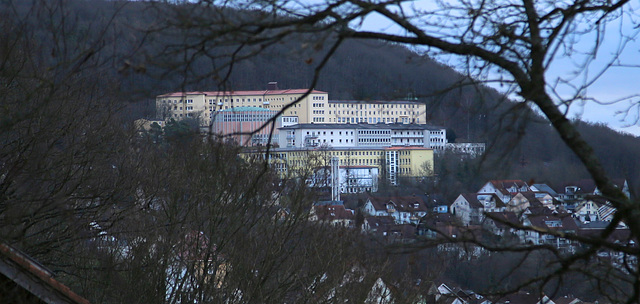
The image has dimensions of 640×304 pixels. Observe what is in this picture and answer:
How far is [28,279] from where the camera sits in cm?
505

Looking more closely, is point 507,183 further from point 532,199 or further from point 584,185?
point 584,185

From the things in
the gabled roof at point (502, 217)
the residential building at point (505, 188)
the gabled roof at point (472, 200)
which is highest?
the residential building at point (505, 188)

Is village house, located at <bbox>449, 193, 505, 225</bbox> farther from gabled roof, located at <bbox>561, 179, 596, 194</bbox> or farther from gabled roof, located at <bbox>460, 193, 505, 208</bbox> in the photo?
gabled roof, located at <bbox>561, 179, 596, 194</bbox>

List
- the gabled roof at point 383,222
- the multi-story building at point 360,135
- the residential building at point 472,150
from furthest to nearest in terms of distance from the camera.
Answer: the multi-story building at point 360,135 → the gabled roof at point 383,222 → the residential building at point 472,150

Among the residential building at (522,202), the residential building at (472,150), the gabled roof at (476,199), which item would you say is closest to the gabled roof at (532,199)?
the residential building at (522,202)

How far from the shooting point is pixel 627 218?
3.39 metres

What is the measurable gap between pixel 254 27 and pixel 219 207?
9807 millimetres

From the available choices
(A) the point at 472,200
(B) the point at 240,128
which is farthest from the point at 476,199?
(B) the point at 240,128

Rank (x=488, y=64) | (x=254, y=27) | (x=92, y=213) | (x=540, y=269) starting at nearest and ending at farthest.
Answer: (x=254, y=27) < (x=488, y=64) < (x=540, y=269) < (x=92, y=213)

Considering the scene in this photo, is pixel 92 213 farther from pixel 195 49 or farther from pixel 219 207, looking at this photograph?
pixel 195 49

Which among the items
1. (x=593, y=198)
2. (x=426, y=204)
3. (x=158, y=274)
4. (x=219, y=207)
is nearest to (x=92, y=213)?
(x=158, y=274)

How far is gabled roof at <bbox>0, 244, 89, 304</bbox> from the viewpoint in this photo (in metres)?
4.90

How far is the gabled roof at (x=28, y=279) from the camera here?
16.1ft

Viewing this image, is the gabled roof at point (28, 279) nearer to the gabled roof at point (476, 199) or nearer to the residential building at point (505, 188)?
the gabled roof at point (476, 199)
